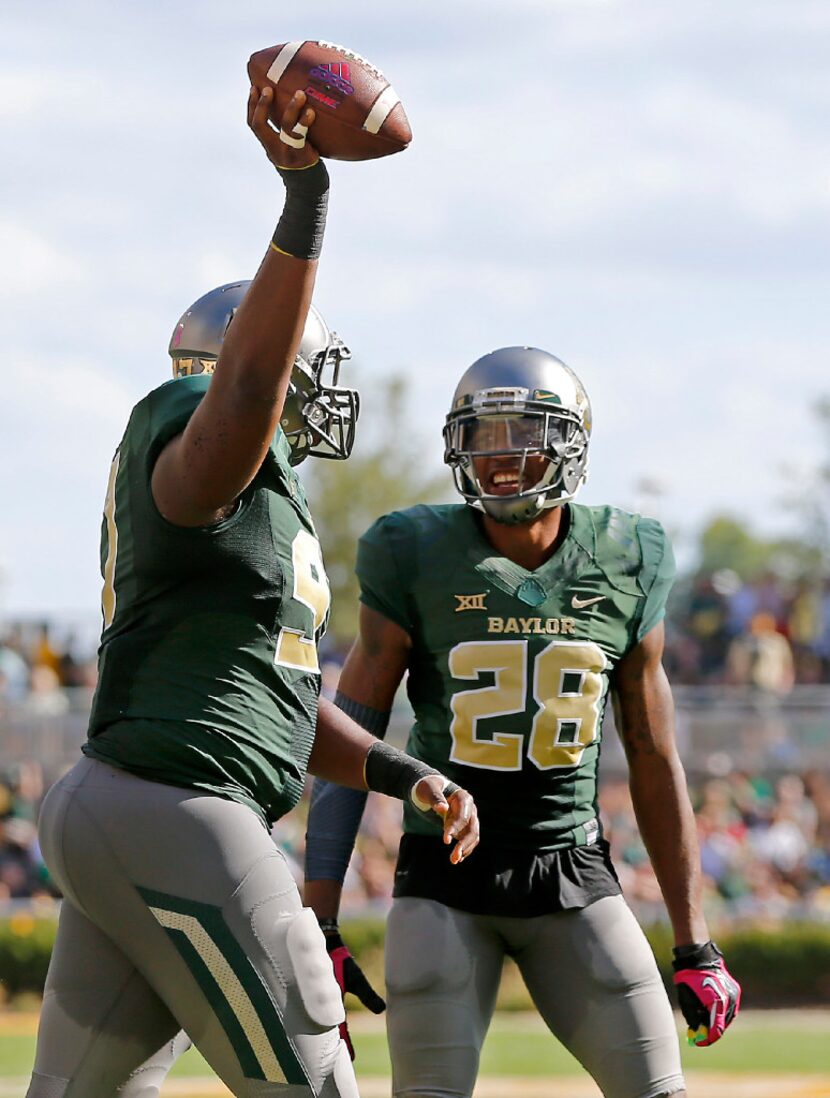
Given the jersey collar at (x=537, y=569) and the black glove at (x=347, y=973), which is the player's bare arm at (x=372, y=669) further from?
the jersey collar at (x=537, y=569)

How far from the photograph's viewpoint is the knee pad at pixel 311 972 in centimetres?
291

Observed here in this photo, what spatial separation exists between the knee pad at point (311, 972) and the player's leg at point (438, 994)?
2.87 ft

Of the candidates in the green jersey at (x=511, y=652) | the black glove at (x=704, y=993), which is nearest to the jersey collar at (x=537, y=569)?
Result: the green jersey at (x=511, y=652)

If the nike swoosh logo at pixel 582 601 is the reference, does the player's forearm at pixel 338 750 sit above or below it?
below

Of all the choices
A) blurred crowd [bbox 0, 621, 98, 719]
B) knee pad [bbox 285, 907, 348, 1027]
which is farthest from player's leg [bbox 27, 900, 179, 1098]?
blurred crowd [bbox 0, 621, 98, 719]

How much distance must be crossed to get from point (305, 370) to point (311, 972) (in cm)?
126

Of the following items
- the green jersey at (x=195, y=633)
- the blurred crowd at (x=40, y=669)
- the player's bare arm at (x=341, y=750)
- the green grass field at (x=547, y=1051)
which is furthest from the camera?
Answer: the blurred crowd at (x=40, y=669)

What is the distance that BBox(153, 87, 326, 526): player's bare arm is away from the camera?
9.05ft

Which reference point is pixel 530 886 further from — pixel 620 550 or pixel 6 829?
pixel 6 829

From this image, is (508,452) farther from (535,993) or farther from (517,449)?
(535,993)

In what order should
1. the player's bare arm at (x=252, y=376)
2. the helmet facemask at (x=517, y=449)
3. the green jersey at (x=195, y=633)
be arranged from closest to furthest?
the player's bare arm at (x=252, y=376) < the green jersey at (x=195, y=633) < the helmet facemask at (x=517, y=449)

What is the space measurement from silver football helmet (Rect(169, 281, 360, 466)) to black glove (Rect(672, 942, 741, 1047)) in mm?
1483

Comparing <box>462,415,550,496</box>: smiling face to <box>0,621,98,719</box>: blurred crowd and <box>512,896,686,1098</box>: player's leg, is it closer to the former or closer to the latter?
<box>512,896,686,1098</box>: player's leg

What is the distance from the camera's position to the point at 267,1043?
2.89 m
